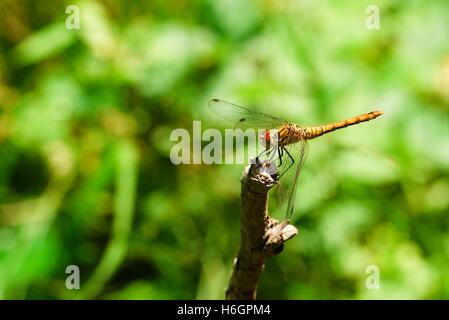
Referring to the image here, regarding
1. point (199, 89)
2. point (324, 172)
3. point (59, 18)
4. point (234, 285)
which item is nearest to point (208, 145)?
point (199, 89)

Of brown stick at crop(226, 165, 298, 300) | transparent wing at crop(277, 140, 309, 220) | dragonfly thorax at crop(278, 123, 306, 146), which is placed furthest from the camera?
dragonfly thorax at crop(278, 123, 306, 146)

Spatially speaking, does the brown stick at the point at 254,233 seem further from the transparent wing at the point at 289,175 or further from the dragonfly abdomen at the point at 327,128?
the dragonfly abdomen at the point at 327,128

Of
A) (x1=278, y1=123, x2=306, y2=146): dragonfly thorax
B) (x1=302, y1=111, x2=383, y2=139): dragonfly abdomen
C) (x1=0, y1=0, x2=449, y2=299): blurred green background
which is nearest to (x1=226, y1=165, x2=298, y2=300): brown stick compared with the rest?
(x1=278, y1=123, x2=306, y2=146): dragonfly thorax

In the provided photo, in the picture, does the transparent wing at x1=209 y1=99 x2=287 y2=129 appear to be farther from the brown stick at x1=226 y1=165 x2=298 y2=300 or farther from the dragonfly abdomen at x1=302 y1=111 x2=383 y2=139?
the brown stick at x1=226 y1=165 x2=298 y2=300

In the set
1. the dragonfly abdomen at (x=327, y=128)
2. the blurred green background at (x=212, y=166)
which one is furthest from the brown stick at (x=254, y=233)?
the blurred green background at (x=212, y=166)

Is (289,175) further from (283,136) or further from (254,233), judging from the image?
(254,233)

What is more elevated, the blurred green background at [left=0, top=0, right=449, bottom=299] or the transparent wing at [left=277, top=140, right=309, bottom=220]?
the blurred green background at [left=0, top=0, right=449, bottom=299]
